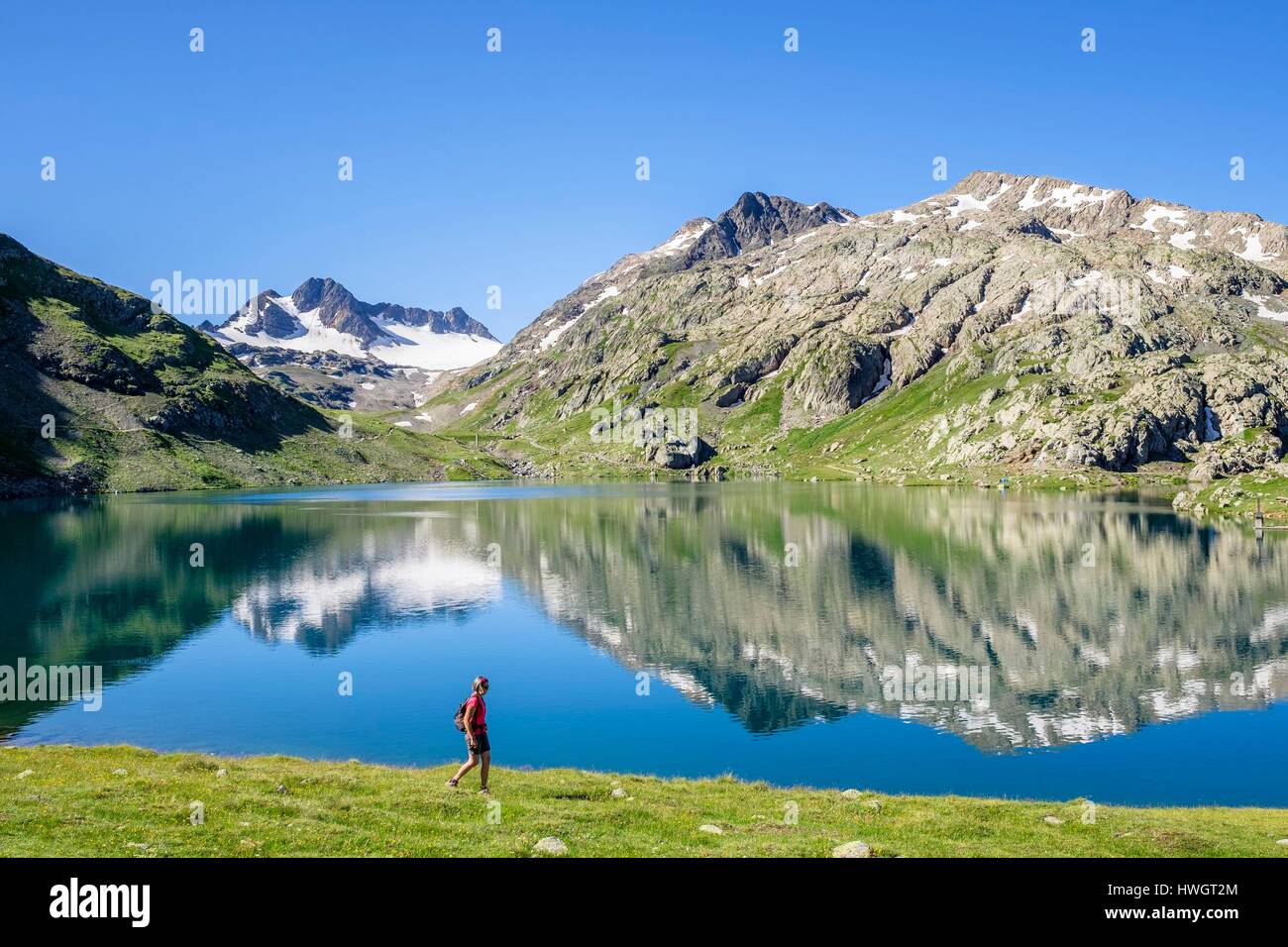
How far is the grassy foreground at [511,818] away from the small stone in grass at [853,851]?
0.25 m

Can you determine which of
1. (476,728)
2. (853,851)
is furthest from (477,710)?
(853,851)

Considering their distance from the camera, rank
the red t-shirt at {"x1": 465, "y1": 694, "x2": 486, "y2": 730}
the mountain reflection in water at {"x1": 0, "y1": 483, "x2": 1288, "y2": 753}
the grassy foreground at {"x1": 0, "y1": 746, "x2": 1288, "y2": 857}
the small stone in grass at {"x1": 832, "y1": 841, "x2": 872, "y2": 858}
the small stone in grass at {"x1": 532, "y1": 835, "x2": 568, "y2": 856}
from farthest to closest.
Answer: the mountain reflection in water at {"x1": 0, "y1": 483, "x2": 1288, "y2": 753}
the red t-shirt at {"x1": 465, "y1": 694, "x2": 486, "y2": 730}
the small stone in grass at {"x1": 832, "y1": 841, "x2": 872, "y2": 858}
the grassy foreground at {"x1": 0, "y1": 746, "x2": 1288, "y2": 857}
the small stone in grass at {"x1": 532, "y1": 835, "x2": 568, "y2": 856}

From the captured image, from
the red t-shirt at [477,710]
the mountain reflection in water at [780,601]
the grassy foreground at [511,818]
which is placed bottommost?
the mountain reflection in water at [780,601]

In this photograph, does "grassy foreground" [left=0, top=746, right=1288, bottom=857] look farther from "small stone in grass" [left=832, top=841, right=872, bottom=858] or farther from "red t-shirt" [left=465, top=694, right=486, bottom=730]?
"red t-shirt" [left=465, top=694, right=486, bottom=730]

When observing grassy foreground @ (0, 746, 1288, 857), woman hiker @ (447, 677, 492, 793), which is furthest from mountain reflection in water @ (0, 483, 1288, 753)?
woman hiker @ (447, 677, 492, 793)

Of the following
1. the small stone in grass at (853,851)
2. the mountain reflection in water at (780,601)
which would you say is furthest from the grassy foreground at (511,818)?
the mountain reflection in water at (780,601)

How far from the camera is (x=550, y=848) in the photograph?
2069 centimetres

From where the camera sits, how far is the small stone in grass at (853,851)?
20844 mm

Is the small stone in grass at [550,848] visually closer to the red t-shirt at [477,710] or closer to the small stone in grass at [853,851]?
the red t-shirt at [477,710]

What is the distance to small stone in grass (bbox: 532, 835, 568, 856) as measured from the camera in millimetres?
20438

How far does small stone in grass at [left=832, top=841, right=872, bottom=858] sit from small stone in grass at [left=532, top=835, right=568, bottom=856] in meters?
6.90

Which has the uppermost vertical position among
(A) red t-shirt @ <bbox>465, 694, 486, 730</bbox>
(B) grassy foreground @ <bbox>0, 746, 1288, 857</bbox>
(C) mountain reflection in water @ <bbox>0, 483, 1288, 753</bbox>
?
(A) red t-shirt @ <bbox>465, 694, 486, 730</bbox>
